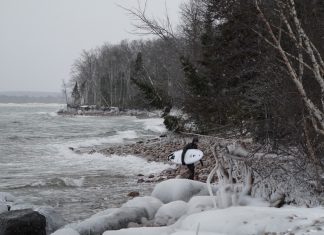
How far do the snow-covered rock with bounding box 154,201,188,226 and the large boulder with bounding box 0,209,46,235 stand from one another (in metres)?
2.09

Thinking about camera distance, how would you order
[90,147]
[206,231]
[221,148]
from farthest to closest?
[90,147] < [221,148] < [206,231]


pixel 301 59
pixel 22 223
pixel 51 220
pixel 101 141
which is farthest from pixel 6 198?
pixel 101 141

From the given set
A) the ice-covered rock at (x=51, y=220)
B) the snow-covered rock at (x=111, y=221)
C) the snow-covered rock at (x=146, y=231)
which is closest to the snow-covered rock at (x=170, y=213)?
the snow-covered rock at (x=111, y=221)

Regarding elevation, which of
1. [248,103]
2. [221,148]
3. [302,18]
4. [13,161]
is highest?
[302,18]

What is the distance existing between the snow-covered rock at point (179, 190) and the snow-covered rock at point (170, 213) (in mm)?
1289

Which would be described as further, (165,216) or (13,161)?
(13,161)

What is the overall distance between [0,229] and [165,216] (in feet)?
9.55

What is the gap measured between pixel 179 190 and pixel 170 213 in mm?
1679

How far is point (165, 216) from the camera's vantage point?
8500 mm

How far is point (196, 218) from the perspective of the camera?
22.4ft

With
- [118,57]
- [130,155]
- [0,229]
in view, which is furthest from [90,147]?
[118,57]

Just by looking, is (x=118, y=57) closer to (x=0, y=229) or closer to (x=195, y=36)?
(x=195, y=36)

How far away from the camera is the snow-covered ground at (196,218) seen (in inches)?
229

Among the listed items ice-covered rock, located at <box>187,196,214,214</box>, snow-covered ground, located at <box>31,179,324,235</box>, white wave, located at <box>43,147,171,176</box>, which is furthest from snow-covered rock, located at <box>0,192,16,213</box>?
white wave, located at <box>43,147,171,176</box>
